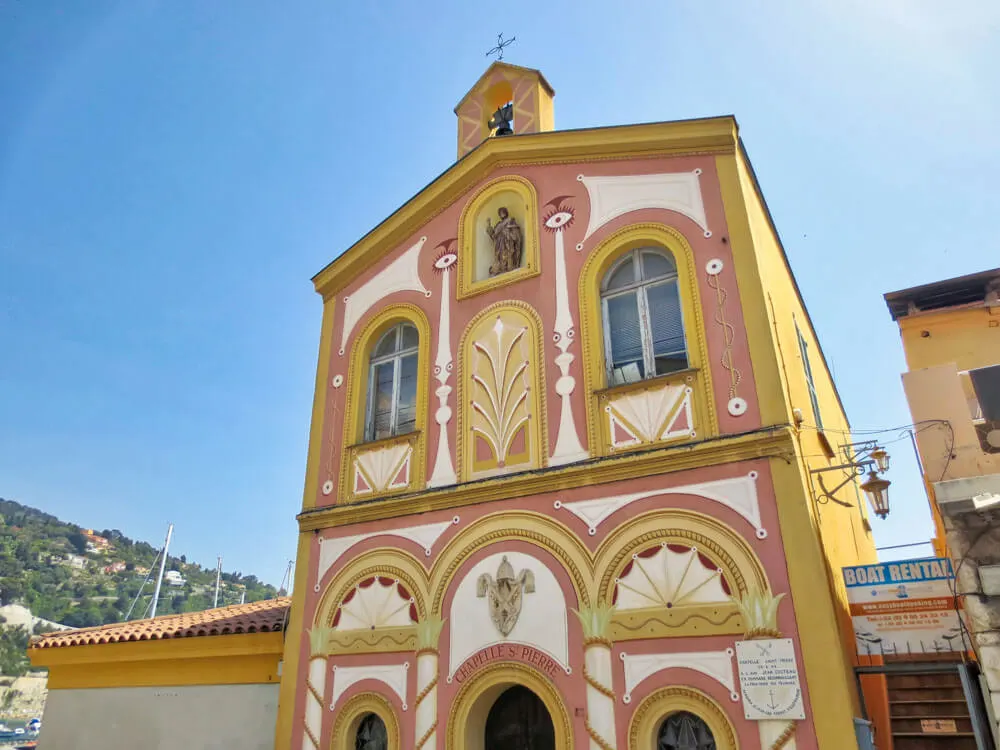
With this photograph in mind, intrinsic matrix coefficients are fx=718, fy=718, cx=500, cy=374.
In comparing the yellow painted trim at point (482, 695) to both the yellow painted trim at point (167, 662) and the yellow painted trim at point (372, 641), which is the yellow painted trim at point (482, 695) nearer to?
the yellow painted trim at point (372, 641)

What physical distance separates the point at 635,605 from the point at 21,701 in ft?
234

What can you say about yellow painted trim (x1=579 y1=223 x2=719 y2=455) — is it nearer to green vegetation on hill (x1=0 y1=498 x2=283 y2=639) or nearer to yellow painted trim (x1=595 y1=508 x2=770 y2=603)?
yellow painted trim (x1=595 y1=508 x2=770 y2=603)

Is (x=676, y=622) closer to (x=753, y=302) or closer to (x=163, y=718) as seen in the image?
(x=753, y=302)

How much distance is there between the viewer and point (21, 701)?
59.8 meters

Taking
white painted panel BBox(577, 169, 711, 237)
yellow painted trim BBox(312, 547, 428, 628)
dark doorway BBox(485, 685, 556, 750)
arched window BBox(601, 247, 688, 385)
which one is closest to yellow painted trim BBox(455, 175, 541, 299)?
white painted panel BBox(577, 169, 711, 237)

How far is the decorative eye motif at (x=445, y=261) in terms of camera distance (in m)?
10.3

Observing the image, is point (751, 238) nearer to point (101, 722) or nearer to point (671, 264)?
point (671, 264)

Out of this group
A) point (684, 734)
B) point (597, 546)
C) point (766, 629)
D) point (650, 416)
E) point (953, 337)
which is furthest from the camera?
point (953, 337)

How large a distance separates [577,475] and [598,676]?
202cm

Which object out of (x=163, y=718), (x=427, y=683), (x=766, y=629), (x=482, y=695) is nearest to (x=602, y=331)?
(x=766, y=629)

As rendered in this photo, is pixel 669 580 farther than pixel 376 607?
No

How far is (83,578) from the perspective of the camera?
295 feet

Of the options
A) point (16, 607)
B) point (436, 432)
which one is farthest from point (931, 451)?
point (16, 607)

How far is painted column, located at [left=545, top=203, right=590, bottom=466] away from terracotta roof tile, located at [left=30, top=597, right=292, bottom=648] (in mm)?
4737
